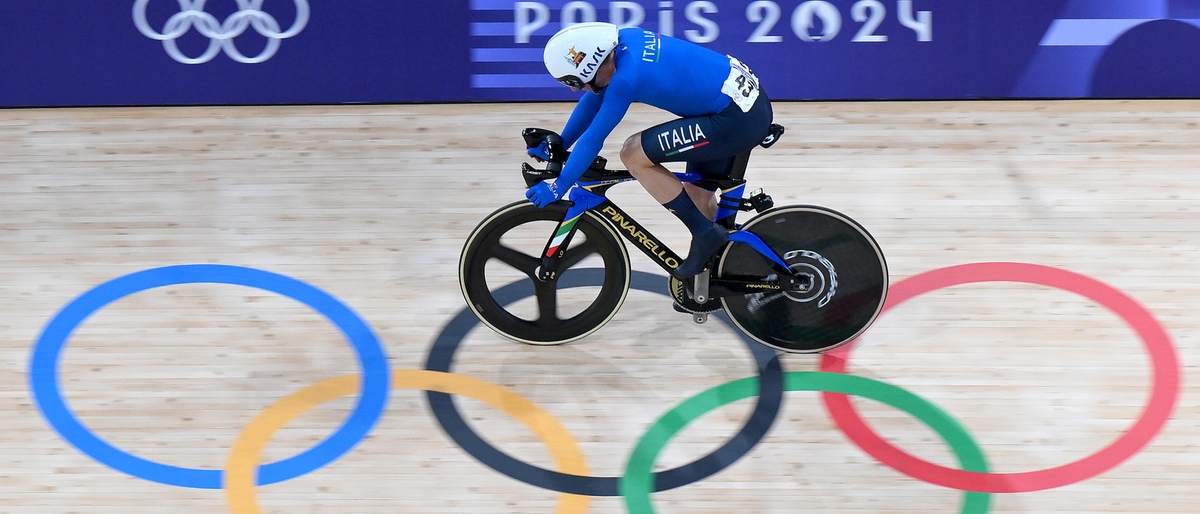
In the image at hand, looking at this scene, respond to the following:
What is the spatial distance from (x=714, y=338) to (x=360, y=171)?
225 cm

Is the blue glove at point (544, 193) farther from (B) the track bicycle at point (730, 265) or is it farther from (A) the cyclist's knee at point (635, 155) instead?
(A) the cyclist's knee at point (635, 155)

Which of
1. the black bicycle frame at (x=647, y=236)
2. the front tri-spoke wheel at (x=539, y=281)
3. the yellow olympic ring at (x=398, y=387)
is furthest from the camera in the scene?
the front tri-spoke wheel at (x=539, y=281)

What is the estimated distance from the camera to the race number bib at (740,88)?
3.45 meters

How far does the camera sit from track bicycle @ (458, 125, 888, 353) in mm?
3713

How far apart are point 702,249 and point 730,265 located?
20 cm

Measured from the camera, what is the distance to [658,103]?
11.4 feet

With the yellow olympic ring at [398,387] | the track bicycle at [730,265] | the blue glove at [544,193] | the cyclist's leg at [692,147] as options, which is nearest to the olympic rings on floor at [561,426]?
the yellow olympic ring at [398,387]

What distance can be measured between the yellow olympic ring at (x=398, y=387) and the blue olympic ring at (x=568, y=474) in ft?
0.19

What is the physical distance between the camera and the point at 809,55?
18.9 feet

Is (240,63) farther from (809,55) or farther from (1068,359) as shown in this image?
(1068,359)

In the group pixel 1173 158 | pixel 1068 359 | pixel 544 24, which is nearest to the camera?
pixel 1068 359

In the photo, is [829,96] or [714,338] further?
[829,96]

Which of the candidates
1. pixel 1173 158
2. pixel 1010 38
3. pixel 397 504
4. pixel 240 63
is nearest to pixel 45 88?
pixel 240 63

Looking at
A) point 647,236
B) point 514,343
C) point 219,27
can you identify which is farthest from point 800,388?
point 219,27
